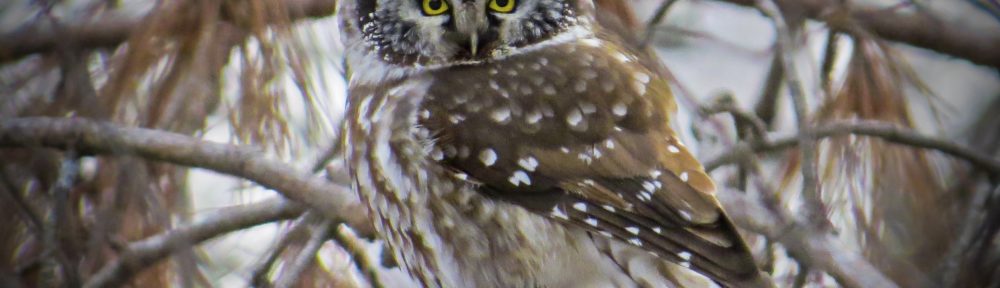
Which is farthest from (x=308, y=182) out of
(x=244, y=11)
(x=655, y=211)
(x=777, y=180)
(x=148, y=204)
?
(x=777, y=180)

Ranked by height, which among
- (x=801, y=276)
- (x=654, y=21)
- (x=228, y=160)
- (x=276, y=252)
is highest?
(x=654, y=21)

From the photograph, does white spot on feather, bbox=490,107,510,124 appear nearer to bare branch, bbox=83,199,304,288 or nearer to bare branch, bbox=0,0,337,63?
bare branch, bbox=0,0,337,63

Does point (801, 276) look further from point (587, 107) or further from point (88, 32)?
point (88, 32)

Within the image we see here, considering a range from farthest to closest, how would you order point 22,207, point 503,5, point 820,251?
point 503,5, point 820,251, point 22,207

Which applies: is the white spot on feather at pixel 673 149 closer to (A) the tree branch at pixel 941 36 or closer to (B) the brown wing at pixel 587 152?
(B) the brown wing at pixel 587 152

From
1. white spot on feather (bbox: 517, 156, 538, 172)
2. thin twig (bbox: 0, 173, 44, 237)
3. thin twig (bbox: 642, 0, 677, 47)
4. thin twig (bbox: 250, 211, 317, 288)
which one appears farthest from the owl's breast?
thin twig (bbox: 0, 173, 44, 237)

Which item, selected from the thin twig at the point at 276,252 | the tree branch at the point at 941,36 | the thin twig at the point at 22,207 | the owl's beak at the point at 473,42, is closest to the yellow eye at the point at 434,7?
the owl's beak at the point at 473,42

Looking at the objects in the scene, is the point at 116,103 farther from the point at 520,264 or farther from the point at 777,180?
the point at 777,180

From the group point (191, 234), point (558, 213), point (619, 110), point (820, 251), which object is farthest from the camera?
point (619, 110)

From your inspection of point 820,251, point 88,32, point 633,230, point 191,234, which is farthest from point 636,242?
point 88,32
